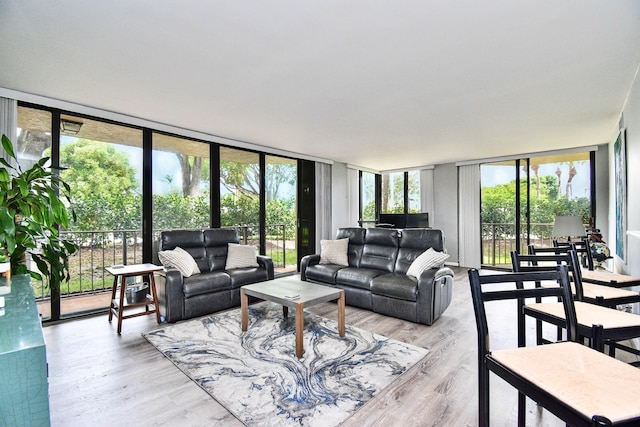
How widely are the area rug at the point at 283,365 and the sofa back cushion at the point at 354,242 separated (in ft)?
4.58

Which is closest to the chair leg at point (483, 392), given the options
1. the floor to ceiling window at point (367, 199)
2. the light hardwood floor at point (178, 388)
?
the light hardwood floor at point (178, 388)

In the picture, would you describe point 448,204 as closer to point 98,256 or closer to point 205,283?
point 205,283

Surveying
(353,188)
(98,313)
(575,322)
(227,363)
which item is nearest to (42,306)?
(98,313)

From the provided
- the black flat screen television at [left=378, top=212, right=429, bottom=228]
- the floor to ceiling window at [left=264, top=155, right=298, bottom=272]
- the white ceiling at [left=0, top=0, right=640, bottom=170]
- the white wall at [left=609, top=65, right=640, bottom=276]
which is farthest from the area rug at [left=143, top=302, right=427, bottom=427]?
the black flat screen television at [left=378, top=212, right=429, bottom=228]

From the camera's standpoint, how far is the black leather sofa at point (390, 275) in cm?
343

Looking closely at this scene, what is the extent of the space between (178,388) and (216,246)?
7.98 ft

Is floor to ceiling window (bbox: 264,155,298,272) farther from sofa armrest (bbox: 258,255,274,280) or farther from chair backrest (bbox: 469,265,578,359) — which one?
chair backrest (bbox: 469,265,578,359)

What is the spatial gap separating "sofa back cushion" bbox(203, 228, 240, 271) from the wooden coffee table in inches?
46.4

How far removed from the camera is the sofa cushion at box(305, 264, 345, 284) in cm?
431

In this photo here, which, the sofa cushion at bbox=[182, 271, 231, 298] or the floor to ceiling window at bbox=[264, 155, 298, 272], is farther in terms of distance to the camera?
the floor to ceiling window at bbox=[264, 155, 298, 272]

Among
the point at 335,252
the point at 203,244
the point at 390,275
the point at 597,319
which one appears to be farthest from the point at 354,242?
the point at 597,319

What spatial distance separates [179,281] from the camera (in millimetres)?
3484

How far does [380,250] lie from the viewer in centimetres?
455

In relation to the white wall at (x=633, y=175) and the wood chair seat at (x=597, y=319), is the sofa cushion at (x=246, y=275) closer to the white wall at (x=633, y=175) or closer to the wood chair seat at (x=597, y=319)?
the wood chair seat at (x=597, y=319)
